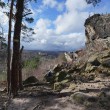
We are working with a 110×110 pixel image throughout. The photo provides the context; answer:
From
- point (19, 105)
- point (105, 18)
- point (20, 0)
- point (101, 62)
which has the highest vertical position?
point (105, 18)

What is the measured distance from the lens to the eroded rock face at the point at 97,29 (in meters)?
36.9

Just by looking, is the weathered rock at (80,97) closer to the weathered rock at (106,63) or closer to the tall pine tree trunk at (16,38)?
the tall pine tree trunk at (16,38)

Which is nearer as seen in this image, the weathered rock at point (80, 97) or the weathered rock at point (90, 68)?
the weathered rock at point (80, 97)

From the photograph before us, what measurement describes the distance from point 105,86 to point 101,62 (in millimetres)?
6657

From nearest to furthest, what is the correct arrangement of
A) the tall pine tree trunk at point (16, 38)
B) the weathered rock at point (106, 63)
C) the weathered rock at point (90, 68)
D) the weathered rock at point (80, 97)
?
1. the weathered rock at point (80, 97)
2. the tall pine tree trunk at point (16, 38)
3. the weathered rock at point (106, 63)
4. the weathered rock at point (90, 68)

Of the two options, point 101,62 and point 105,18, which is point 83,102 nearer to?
point 101,62

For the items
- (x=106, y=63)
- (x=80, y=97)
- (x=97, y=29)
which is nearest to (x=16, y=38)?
(x=80, y=97)

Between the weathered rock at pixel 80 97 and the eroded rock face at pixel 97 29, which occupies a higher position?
the eroded rock face at pixel 97 29

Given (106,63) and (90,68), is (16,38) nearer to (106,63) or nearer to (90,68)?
(90,68)

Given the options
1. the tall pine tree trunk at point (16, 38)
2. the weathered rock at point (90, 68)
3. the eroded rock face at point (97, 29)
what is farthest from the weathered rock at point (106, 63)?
the eroded rock face at point (97, 29)

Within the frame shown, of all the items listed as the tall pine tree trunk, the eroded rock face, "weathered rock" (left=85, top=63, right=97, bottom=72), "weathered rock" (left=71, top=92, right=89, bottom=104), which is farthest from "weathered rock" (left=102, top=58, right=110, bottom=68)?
the eroded rock face

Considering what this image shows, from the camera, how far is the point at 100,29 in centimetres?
3881

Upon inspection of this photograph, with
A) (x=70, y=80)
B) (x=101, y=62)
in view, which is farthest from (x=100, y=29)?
(x=70, y=80)

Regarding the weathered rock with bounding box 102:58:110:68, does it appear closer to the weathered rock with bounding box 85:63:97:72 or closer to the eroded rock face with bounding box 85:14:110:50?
the weathered rock with bounding box 85:63:97:72
